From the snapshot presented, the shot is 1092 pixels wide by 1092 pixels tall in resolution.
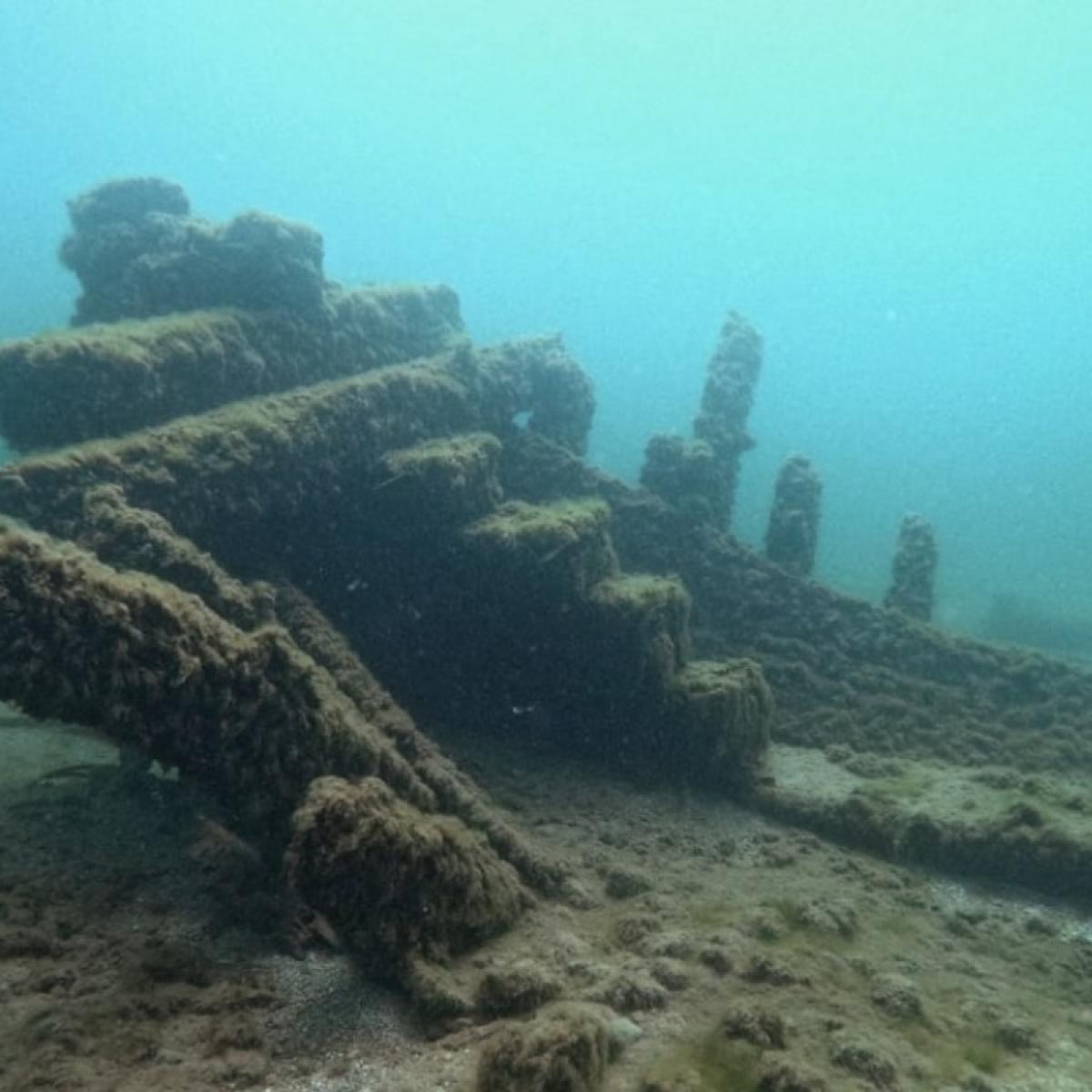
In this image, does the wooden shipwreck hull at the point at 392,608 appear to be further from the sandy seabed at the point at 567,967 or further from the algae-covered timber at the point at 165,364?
the sandy seabed at the point at 567,967

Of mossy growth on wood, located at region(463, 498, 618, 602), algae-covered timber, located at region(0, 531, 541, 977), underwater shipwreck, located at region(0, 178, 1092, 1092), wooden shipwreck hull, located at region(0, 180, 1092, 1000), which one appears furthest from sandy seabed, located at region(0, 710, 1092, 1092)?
mossy growth on wood, located at region(463, 498, 618, 602)

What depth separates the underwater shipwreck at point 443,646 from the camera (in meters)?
6.27

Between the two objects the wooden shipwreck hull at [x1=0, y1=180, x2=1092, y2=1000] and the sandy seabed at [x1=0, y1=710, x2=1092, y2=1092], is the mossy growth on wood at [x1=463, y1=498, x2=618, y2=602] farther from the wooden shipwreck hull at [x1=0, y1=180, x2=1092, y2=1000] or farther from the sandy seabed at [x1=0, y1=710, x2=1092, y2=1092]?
the sandy seabed at [x1=0, y1=710, x2=1092, y2=1092]

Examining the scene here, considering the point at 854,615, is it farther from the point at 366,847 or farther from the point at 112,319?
the point at 112,319

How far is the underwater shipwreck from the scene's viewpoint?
6.27m

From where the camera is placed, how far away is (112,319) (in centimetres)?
1573

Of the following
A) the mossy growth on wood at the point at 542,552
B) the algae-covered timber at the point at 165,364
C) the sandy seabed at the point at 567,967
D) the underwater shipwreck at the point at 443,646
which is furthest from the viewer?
the mossy growth on wood at the point at 542,552

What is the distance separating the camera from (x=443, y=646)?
12.2 meters

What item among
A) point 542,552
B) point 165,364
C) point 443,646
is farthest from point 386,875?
point 165,364

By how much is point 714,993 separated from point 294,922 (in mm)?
3217

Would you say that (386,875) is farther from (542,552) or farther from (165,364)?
(165,364)

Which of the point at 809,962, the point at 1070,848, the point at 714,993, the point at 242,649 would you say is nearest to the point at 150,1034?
the point at 242,649

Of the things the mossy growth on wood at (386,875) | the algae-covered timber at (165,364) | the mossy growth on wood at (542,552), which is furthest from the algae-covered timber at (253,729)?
the algae-covered timber at (165,364)

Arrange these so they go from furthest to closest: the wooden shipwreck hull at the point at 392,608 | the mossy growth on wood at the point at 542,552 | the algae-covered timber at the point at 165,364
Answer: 1. the mossy growth on wood at the point at 542,552
2. the algae-covered timber at the point at 165,364
3. the wooden shipwreck hull at the point at 392,608
